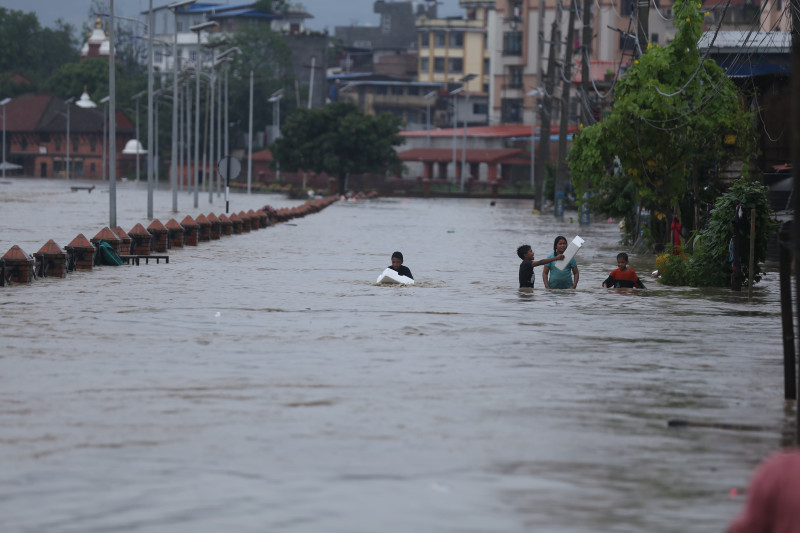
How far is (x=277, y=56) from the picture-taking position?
489ft

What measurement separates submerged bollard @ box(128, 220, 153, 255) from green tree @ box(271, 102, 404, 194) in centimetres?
7217

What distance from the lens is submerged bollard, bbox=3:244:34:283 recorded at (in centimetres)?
2247

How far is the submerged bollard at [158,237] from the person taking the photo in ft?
106

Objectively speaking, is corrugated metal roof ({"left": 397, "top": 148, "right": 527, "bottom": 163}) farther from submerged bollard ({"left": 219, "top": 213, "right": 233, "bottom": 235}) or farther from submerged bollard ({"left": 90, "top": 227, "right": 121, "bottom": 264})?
submerged bollard ({"left": 90, "top": 227, "right": 121, "bottom": 264})

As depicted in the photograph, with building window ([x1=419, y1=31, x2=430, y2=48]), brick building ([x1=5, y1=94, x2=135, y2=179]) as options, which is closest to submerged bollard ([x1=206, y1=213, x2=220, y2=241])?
brick building ([x1=5, y1=94, x2=135, y2=179])

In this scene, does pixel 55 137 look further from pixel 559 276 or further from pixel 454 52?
pixel 559 276

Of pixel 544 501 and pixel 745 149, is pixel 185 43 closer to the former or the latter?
pixel 745 149

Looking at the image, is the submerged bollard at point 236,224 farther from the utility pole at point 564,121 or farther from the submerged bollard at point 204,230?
the utility pole at point 564,121

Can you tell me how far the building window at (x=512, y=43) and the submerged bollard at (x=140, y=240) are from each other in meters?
98.3

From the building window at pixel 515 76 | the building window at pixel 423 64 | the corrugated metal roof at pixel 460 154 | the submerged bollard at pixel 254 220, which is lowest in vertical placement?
the submerged bollard at pixel 254 220

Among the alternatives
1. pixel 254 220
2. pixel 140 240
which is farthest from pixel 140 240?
pixel 254 220

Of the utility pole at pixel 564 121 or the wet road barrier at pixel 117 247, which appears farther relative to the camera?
the utility pole at pixel 564 121

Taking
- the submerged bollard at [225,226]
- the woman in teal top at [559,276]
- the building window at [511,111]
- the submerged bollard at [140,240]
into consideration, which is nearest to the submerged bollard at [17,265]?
the submerged bollard at [140,240]

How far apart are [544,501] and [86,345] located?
26.5 ft
